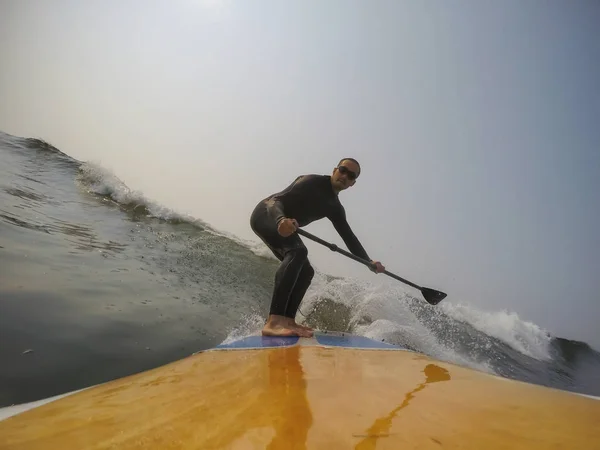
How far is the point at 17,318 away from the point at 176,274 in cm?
298

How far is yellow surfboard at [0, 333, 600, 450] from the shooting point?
3.10ft

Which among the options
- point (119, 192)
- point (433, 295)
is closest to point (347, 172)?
point (433, 295)

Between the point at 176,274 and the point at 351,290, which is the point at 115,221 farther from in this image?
the point at 351,290

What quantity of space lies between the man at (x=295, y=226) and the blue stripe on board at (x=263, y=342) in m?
0.13

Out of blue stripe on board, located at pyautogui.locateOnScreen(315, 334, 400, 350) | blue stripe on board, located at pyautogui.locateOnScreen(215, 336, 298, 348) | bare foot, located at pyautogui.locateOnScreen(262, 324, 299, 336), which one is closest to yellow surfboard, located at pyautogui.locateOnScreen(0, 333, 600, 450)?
blue stripe on board, located at pyautogui.locateOnScreen(215, 336, 298, 348)

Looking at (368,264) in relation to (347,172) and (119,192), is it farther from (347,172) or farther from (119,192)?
(119,192)

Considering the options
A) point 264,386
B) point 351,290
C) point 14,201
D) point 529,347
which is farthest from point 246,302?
point 529,347

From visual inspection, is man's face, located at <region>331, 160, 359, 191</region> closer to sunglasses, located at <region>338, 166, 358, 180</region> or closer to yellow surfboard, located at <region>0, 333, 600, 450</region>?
sunglasses, located at <region>338, 166, 358, 180</region>

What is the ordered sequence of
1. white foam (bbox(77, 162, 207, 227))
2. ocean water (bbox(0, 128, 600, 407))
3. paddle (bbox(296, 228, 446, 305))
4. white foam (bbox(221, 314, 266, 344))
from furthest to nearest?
white foam (bbox(77, 162, 207, 227)) < white foam (bbox(221, 314, 266, 344)) < paddle (bbox(296, 228, 446, 305)) < ocean water (bbox(0, 128, 600, 407))

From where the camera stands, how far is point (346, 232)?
3834 mm

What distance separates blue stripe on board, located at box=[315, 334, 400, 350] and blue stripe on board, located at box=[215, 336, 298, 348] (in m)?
0.26

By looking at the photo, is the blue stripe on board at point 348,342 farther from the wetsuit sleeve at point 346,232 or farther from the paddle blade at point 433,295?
the paddle blade at point 433,295

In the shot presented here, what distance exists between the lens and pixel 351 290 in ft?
21.6

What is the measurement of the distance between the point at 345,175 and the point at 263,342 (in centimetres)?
174
